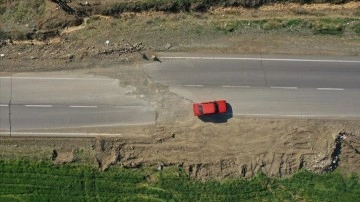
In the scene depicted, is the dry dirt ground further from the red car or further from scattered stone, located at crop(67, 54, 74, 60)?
the red car

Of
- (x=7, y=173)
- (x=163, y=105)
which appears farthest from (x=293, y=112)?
(x=7, y=173)

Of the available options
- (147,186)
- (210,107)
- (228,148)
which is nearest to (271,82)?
(210,107)

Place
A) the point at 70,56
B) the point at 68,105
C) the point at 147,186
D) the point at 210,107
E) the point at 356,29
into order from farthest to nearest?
1. the point at 70,56
2. the point at 356,29
3. the point at 68,105
4. the point at 147,186
5. the point at 210,107

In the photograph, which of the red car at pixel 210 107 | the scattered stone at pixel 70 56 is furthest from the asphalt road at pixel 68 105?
the red car at pixel 210 107

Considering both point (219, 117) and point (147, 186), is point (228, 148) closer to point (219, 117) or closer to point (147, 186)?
point (219, 117)

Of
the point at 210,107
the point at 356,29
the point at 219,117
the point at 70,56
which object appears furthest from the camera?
the point at 70,56

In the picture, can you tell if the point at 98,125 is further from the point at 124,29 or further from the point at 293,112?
the point at 293,112
